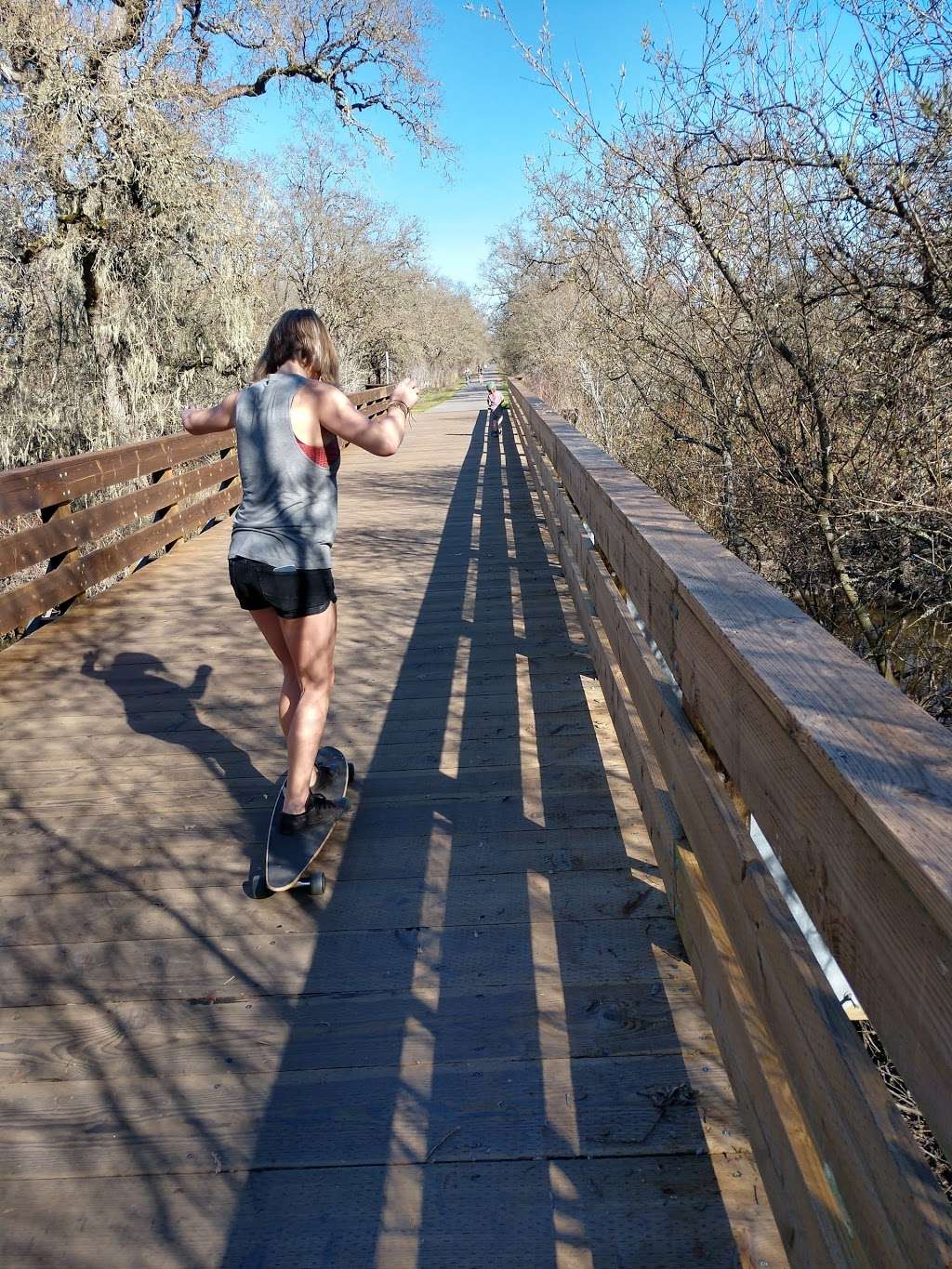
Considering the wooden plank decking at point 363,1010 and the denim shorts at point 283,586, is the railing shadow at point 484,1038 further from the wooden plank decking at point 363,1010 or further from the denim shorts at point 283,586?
the denim shorts at point 283,586

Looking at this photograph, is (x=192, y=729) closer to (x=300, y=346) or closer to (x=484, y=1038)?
(x=300, y=346)

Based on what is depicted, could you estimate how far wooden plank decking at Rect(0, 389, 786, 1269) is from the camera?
66.4 inches

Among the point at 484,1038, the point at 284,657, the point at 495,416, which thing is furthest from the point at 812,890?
the point at 495,416

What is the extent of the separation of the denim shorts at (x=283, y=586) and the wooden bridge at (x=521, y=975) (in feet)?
2.67

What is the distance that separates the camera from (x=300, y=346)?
9.14 feet

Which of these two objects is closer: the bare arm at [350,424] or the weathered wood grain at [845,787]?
the weathered wood grain at [845,787]

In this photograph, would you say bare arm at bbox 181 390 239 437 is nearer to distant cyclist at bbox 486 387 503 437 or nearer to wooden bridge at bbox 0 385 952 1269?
wooden bridge at bbox 0 385 952 1269

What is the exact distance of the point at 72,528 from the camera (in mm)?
6016

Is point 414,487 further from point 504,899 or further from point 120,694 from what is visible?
point 504,899

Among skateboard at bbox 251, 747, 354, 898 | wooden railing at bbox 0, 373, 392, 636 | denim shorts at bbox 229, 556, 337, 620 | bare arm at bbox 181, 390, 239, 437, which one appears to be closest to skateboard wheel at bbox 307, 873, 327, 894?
skateboard at bbox 251, 747, 354, 898

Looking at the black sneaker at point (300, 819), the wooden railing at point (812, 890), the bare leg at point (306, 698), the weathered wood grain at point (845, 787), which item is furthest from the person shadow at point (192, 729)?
the weathered wood grain at point (845, 787)

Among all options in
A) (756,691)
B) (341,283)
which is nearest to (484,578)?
(756,691)

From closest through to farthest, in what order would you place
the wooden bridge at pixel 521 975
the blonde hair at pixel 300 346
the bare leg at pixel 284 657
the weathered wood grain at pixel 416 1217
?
1. the wooden bridge at pixel 521 975
2. the weathered wood grain at pixel 416 1217
3. the blonde hair at pixel 300 346
4. the bare leg at pixel 284 657

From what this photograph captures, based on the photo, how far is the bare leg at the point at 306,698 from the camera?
2.88 metres
